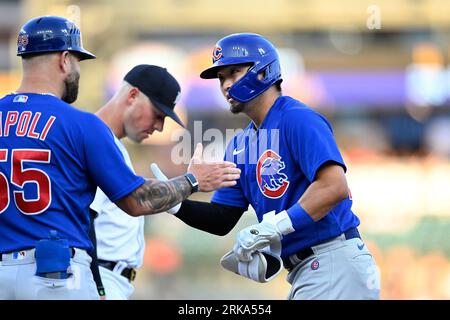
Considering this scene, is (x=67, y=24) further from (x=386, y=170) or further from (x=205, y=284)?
(x=386, y=170)

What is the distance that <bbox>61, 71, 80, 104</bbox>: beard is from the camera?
219 inches

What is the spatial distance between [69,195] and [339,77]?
83.2 ft

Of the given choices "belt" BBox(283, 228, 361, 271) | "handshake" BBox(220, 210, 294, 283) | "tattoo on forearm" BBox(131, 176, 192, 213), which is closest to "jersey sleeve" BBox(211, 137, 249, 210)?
"handshake" BBox(220, 210, 294, 283)

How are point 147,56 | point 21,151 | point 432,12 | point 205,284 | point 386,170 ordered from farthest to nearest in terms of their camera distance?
point 432,12 → point 147,56 → point 386,170 → point 205,284 → point 21,151

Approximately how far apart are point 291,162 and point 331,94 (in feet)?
77.4

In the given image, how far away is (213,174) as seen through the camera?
5.96m

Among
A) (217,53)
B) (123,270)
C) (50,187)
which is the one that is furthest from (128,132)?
(50,187)

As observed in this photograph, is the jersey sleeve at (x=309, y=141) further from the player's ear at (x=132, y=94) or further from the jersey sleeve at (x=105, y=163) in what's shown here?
the player's ear at (x=132, y=94)

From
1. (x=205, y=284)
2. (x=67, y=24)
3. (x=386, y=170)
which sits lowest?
(x=205, y=284)

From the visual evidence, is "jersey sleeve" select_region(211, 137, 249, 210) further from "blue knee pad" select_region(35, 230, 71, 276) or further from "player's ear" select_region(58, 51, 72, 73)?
"blue knee pad" select_region(35, 230, 71, 276)

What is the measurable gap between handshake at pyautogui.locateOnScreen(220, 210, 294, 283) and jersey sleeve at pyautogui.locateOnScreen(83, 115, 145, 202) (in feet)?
2.82

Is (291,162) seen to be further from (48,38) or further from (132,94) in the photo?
(132,94)

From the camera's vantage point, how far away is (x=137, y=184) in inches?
213
